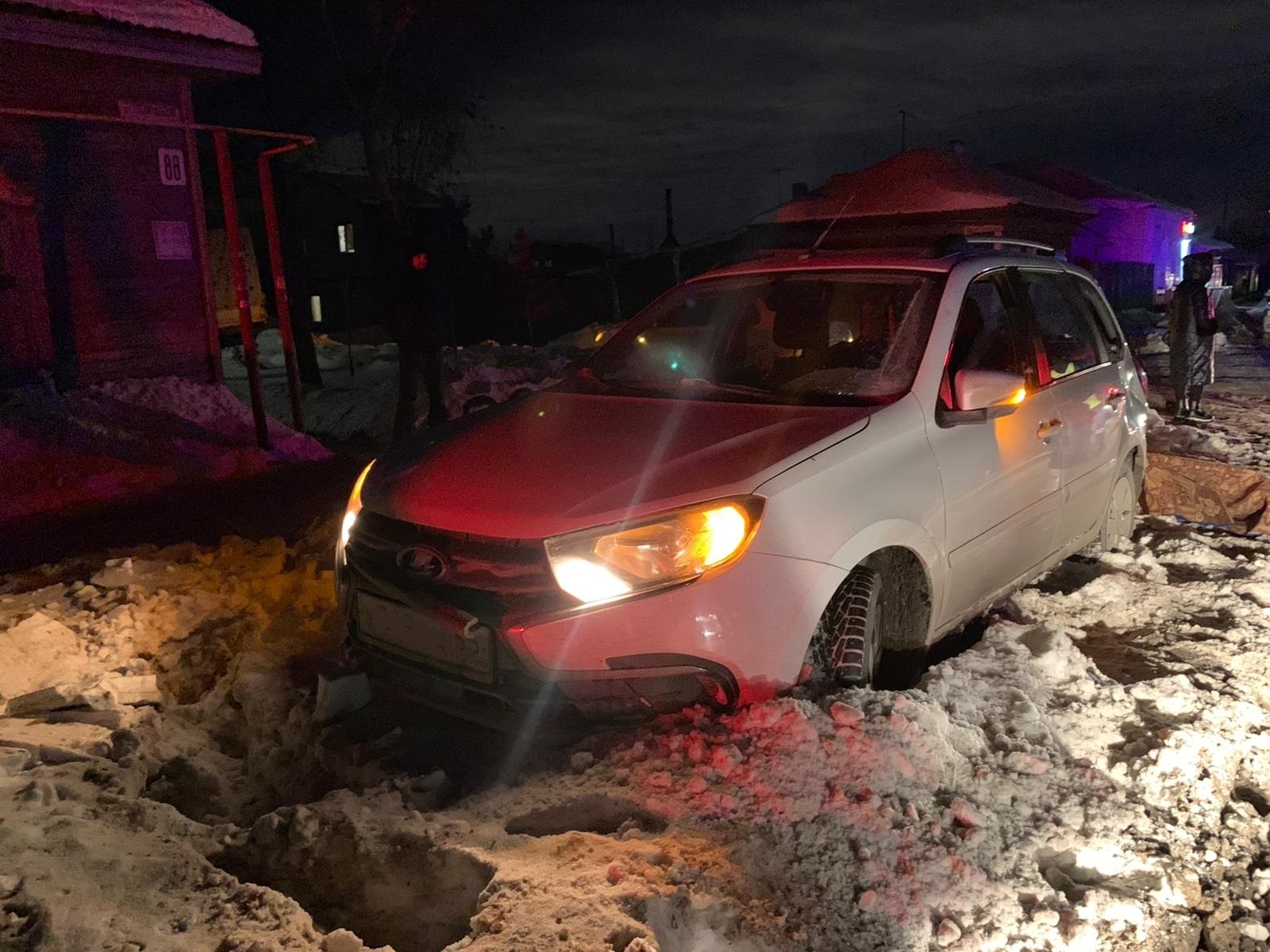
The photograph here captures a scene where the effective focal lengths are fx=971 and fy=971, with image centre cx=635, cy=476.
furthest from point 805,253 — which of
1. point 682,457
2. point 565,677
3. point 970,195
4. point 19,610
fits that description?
point 970,195

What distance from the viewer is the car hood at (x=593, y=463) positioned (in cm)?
294

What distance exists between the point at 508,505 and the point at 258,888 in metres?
1.25

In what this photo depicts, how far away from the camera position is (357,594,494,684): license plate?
292 centimetres

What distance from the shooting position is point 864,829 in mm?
2734

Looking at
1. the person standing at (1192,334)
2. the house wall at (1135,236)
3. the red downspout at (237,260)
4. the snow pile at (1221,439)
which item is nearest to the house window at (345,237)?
the house wall at (1135,236)

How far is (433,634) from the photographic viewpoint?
3.04 m

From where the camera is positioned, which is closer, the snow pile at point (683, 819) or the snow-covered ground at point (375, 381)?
the snow pile at point (683, 819)

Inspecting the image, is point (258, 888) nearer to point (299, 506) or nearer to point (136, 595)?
point (136, 595)

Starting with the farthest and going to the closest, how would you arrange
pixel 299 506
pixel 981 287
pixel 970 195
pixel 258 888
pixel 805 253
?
pixel 970 195 → pixel 299 506 → pixel 805 253 → pixel 981 287 → pixel 258 888

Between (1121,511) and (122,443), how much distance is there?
770 centimetres

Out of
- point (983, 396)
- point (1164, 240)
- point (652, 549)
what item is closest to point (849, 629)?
point (652, 549)

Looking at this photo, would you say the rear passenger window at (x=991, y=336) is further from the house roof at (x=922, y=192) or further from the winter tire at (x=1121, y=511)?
the house roof at (x=922, y=192)

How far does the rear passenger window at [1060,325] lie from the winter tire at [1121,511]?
0.74 m

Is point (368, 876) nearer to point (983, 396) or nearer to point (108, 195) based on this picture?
point (983, 396)
